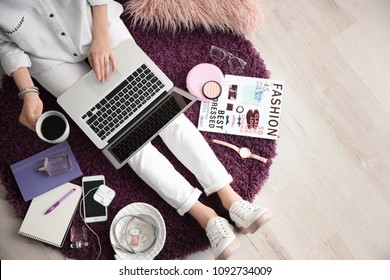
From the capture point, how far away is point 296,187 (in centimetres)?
139

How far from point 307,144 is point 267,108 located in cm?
19

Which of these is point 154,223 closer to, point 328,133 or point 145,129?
point 145,129

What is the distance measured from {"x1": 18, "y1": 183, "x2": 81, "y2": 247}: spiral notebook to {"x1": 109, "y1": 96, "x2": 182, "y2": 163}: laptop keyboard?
244 mm

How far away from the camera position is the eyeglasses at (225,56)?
1.42m

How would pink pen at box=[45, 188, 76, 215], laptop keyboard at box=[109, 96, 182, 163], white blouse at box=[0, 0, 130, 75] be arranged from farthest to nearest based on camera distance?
pink pen at box=[45, 188, 76, 215] < laptop keyboard at box=[109, 96, 182, 163] < white blouse at box=[0, 0, 130, 75]

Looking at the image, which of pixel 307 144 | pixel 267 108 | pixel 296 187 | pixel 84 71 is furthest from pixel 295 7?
pixel 84 71

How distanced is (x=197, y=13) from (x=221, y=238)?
0.75 metres

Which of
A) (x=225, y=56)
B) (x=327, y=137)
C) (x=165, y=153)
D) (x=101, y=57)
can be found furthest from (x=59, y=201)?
(x=327, y=137)

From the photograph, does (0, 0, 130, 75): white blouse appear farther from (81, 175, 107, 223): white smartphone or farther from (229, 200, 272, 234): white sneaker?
(229, 200, 272, 234): white sneaker

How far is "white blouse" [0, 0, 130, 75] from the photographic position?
1102mm

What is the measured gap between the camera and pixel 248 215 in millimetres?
1191

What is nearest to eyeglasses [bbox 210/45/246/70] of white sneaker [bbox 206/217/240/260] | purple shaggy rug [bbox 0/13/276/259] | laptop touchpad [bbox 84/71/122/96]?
purple shaggy rug [bbox 0/13/276/259]

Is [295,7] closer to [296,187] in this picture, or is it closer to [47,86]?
[296,187]

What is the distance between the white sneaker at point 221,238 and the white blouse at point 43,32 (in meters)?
0.65
